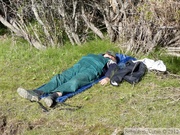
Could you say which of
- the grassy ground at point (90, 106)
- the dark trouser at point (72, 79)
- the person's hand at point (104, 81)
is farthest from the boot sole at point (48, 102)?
the person's hand at point (104, 81)

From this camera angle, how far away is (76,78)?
647 centimetres

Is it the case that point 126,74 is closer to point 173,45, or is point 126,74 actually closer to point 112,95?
point 112,95

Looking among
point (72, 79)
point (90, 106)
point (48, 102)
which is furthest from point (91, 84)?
point (48, 102)

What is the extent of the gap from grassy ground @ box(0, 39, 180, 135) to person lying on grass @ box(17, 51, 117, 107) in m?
0.13

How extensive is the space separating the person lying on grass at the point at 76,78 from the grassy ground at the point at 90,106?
13 centimetres

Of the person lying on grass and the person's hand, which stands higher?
the person lying on grass

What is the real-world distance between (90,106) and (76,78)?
71 cm

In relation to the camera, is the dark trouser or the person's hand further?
the person's hand

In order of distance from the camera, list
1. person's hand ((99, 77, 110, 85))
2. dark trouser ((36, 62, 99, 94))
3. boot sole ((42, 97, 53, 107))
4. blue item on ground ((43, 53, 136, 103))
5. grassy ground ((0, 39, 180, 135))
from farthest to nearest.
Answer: person's hand ((99, 77, 110, 85))
dark trouser ((36, 62, 99, 94))
blue item on ground ((43, 53, 136, 103))
boot sole ((42, 97, 53, 107))
grassy ground ((0, 39, 180, 135))

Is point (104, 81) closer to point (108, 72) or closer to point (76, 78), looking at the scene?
point (108, 72)

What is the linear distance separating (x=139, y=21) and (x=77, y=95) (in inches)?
81.7

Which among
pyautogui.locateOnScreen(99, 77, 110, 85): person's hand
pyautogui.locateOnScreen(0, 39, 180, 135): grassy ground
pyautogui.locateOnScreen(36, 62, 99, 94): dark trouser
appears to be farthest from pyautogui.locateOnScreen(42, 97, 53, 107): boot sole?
pyautogui.locateOnScreen(99, 77, 110, 85): person's hand

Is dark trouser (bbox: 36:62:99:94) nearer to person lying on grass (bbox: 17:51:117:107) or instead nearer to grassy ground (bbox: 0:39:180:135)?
person lying on grass (bbox: 17:51:117:107)

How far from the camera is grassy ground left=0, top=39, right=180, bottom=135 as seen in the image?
534cm
